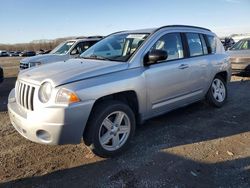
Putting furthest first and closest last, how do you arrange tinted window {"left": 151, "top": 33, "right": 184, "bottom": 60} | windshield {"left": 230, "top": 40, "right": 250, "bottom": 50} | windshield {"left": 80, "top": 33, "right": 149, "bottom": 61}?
1. windshield {"left": 230, "top": 40, "right": 250, "bottom": 50}
2. tinted window {"left": 151, "top": 33, "right": 184, "bottom": 60}
3. windshield {"left": 80, "top": 33, "right": 149, "bottom": 61}

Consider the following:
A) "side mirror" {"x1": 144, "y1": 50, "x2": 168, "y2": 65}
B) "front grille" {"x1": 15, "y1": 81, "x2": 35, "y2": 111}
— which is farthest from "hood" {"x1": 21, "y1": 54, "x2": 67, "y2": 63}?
"side mirror" {"x1": 144, "y1": 50, "x2": 168, "y2": 65}

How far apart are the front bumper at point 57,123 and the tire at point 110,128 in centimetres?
18

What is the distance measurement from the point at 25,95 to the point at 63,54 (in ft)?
23.0

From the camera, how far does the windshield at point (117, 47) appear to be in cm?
457

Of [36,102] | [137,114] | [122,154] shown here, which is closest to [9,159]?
[36,102]

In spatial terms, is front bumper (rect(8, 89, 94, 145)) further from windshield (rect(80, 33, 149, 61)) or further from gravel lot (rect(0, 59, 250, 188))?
windshield (rect(80, 33, 149, 61))

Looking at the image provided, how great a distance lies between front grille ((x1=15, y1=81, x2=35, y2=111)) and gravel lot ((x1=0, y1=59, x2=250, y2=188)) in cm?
83

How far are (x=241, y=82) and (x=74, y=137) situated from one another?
26.2ft

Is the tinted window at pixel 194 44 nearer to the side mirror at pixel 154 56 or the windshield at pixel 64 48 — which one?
the side mirror at pixel 154 56

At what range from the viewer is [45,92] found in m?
3.64

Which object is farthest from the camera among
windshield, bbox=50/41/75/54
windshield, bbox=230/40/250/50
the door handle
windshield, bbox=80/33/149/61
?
windshield, bbox=230/40/250/50

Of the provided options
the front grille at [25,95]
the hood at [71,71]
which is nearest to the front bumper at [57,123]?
the front grille at [25,95]

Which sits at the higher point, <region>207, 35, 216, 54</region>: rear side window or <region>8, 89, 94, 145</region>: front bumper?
<region>207, 35, 216, 54</region>: rear side window

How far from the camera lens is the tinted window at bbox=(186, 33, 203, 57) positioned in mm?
5516
